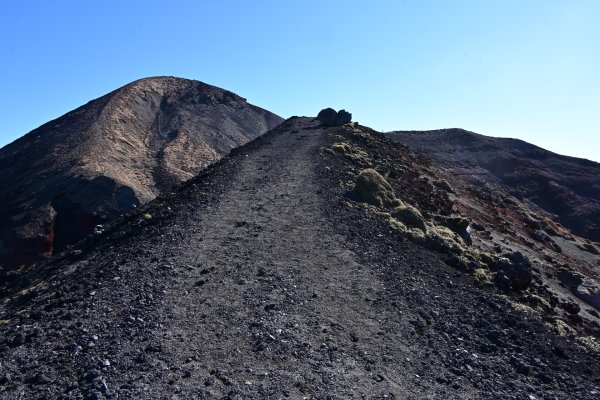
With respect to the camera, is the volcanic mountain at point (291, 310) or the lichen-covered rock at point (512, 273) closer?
the volcanic mountain at point (291, 310)

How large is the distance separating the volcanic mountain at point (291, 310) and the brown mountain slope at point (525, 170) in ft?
114

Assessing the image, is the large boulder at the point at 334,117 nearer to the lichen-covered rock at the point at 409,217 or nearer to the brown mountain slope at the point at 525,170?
the lichen-covered rock at the point at 409,217

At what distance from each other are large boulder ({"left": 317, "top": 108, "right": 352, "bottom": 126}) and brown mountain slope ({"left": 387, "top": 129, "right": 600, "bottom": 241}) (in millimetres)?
19016

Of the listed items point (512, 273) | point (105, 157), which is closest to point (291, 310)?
point (512, 273)

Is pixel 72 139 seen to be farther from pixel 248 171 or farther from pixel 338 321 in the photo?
pixel 338 321

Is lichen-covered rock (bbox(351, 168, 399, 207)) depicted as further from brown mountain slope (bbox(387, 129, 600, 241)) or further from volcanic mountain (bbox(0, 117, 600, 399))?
brown mountain slope (bbox(387, 129, 600, 241))

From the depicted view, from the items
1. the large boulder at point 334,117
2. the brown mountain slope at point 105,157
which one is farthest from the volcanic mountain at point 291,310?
the brown mountain slope at point 105,157

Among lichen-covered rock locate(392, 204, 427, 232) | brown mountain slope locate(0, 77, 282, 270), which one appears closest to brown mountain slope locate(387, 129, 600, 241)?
brown mountain slope locate(0, 77, 282, 270)

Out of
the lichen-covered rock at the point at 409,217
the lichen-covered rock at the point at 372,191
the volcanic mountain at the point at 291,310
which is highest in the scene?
the lichen-covered rock at the point at 372,191

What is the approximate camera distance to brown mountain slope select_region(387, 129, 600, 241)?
2059 inches

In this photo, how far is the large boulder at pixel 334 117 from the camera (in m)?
34.6

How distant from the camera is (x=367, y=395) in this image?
841 cm

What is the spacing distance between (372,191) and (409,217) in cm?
191

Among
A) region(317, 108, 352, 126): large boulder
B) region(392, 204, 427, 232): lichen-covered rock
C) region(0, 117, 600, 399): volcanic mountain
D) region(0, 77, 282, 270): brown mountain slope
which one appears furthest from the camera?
region(317, 108, 352, 126): large boulder
